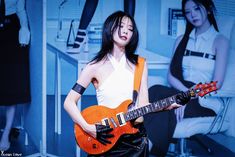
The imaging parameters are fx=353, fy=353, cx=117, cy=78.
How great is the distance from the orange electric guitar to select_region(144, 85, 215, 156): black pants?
143cm

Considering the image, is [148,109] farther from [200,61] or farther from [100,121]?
[200,61]

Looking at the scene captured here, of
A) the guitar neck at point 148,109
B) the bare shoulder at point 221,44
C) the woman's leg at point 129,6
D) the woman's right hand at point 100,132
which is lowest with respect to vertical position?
the woman's right hand at point 100,132

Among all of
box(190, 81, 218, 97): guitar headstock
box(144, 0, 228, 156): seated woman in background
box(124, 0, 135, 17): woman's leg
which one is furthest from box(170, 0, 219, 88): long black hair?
box(190, 81, 218, 97): guitar headstock

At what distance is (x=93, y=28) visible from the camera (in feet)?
12.7

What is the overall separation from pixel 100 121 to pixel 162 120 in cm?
155

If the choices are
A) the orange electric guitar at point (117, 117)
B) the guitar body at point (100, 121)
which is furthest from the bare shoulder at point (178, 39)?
the guitar body at point (100, 121)

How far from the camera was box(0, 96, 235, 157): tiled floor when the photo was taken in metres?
3.82

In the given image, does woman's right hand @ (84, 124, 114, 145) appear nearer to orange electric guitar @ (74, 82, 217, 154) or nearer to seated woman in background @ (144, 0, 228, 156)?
orange electric guitar @ (74, 82, 217, 154)

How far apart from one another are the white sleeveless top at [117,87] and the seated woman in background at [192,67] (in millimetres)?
1486

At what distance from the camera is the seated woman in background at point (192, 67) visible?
3693 mm

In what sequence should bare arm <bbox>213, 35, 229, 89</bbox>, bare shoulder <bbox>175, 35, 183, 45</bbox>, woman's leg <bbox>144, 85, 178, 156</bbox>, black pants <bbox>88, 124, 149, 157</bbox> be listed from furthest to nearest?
1. bare shoulder <bbox>175, 35, 183, 45</bbox>
2. woman's leg <bbox>144, 85, 178, 156</bbox>
3. bare arm <bbox>213, 35, 229, 89</bbox>
4. black pants <bbox>88, 124, 149, 157</bbox>

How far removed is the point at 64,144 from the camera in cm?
396

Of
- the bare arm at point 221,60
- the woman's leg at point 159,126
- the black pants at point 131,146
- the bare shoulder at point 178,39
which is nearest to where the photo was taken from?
the black pants at point 131,146

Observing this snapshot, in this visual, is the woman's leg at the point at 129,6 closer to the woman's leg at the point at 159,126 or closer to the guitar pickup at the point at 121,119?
the woman's leg at the point at 159,126
